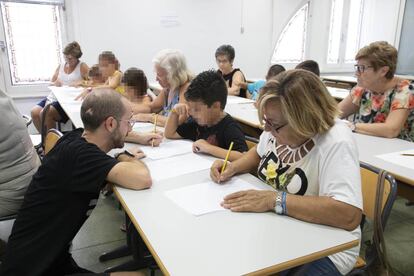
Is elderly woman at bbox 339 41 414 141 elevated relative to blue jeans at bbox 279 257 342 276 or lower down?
elevated

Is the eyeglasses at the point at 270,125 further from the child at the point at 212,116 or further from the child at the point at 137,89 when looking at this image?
the child at the point at 137,89

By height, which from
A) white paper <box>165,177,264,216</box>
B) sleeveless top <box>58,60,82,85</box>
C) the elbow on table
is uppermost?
sleeveless top <box>58,60,82,85</box>

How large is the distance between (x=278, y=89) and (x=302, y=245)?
51cm

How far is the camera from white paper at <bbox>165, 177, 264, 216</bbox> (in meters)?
1.22

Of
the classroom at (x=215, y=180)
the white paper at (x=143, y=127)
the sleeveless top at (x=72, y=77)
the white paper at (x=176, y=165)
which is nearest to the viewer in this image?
the classroom at (x=215, y=180)

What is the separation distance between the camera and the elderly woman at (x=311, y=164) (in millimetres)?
1095

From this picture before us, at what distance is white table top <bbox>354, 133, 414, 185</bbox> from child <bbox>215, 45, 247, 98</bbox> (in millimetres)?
2092

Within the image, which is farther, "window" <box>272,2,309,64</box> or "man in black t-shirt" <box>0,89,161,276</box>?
"window" <box>272,2,309,64</box>

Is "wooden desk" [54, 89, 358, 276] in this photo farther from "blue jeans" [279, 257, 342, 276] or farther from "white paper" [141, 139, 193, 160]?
"white paper" [141, 139, 193, 160]

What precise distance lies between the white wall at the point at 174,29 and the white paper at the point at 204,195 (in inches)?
152

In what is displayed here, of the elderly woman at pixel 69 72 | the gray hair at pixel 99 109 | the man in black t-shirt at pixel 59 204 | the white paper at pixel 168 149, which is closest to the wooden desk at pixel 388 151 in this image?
the white paper at pixel 168 149

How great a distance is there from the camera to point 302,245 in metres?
1.00

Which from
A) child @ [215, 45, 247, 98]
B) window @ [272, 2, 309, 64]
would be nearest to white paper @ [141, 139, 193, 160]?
child @ [215, 45, 247, 98]

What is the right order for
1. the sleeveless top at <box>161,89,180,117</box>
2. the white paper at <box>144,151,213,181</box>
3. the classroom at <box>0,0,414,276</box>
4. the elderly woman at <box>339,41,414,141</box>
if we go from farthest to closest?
the sleeveless top at <box>161,89,180,117</box>, the elderly woman at <box>339,41,414,141</box>, the white paper at <box>144,151,213,181</box>, the classroom at <box>0,0,414,276</box>
